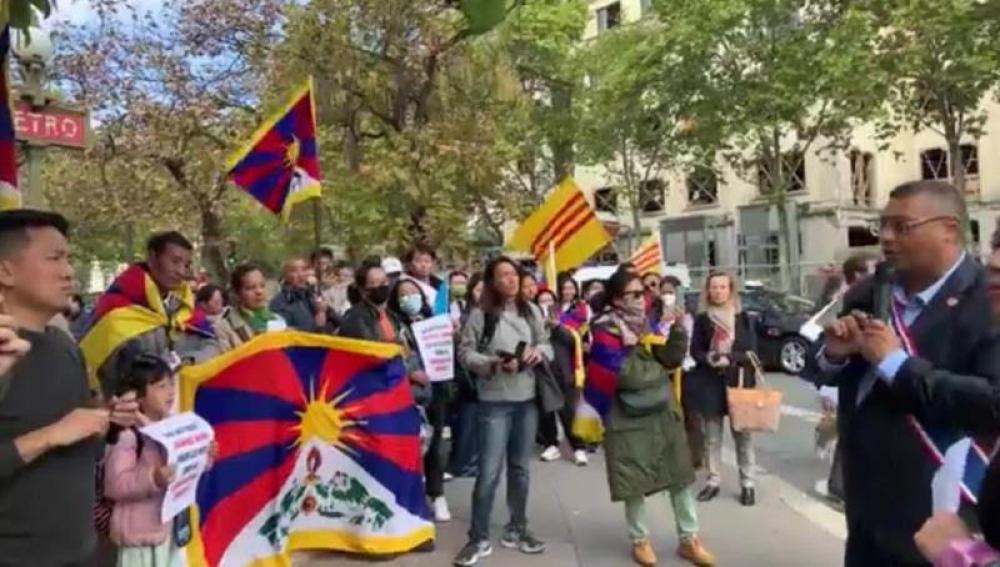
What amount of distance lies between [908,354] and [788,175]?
3485 cm

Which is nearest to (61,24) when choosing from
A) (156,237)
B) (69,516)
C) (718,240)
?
(156,237)

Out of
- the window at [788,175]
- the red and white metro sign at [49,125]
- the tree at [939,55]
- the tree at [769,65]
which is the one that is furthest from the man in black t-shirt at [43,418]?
the window at [788,175]

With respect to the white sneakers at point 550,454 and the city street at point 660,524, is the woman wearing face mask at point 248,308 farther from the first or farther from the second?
the white sneakers at point 550,454

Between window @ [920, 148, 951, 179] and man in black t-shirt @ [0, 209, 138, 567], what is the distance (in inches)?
1540

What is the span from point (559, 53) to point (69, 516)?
2819 cm

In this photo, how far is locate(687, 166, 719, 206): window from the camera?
41.0 metres

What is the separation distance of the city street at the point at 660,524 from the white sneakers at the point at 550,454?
181mm

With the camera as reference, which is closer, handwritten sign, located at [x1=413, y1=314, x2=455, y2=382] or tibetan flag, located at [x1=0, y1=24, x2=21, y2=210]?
tibetan flag, located at [x1=0, y1=24, x2=21, y2=210]

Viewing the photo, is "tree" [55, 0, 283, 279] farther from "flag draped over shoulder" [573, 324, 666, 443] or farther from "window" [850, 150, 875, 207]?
"window" [850, 150, 875, 207]

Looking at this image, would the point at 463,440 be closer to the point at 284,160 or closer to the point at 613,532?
the point at 613,532

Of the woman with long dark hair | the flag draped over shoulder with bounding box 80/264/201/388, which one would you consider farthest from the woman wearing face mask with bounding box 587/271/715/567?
the flag draped over shoulder with bounding box 80/264/201/388

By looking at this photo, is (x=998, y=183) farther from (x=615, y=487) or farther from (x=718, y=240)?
(x=615, y=487)

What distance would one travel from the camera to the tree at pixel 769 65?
22516 mm

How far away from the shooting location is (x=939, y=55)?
73.4ft
